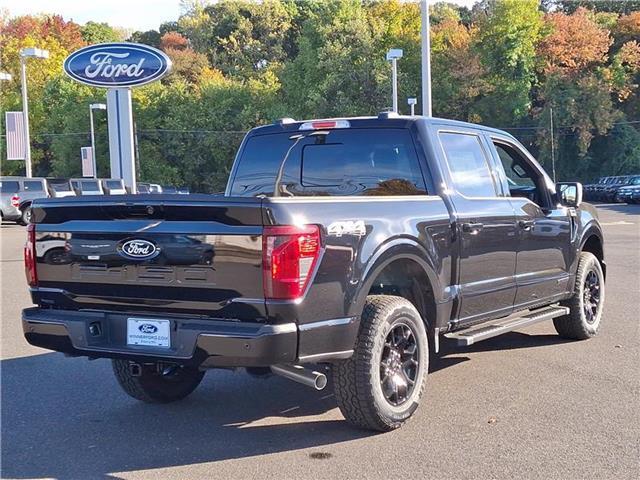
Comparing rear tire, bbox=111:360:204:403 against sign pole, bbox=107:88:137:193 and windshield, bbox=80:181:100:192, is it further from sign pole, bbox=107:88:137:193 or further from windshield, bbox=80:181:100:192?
windshield, bbox=80:181:100:192

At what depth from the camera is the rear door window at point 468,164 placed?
225 inches

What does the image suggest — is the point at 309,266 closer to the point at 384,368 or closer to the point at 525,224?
the point at 384,368

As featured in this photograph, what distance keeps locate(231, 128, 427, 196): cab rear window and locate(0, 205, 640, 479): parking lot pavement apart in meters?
1.63

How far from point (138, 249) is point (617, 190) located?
4019 cm

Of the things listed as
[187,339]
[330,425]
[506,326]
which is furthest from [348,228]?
[506,326]

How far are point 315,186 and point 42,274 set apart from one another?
88.0 inches

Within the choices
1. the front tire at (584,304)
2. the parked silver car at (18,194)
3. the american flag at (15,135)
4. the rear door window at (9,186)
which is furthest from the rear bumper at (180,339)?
the american flag at (15,135)

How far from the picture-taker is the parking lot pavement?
4.18m

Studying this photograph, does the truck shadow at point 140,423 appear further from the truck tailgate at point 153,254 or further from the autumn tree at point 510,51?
the autumn tree at point 510,51

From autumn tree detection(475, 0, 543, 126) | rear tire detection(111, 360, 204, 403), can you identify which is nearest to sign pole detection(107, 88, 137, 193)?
rear tire detection(111, 360, 204, 403)

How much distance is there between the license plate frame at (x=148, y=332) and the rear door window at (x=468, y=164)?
2.56 meters

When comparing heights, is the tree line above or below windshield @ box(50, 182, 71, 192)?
above

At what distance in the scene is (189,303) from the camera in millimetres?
4230

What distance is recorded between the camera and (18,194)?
28203 mm
